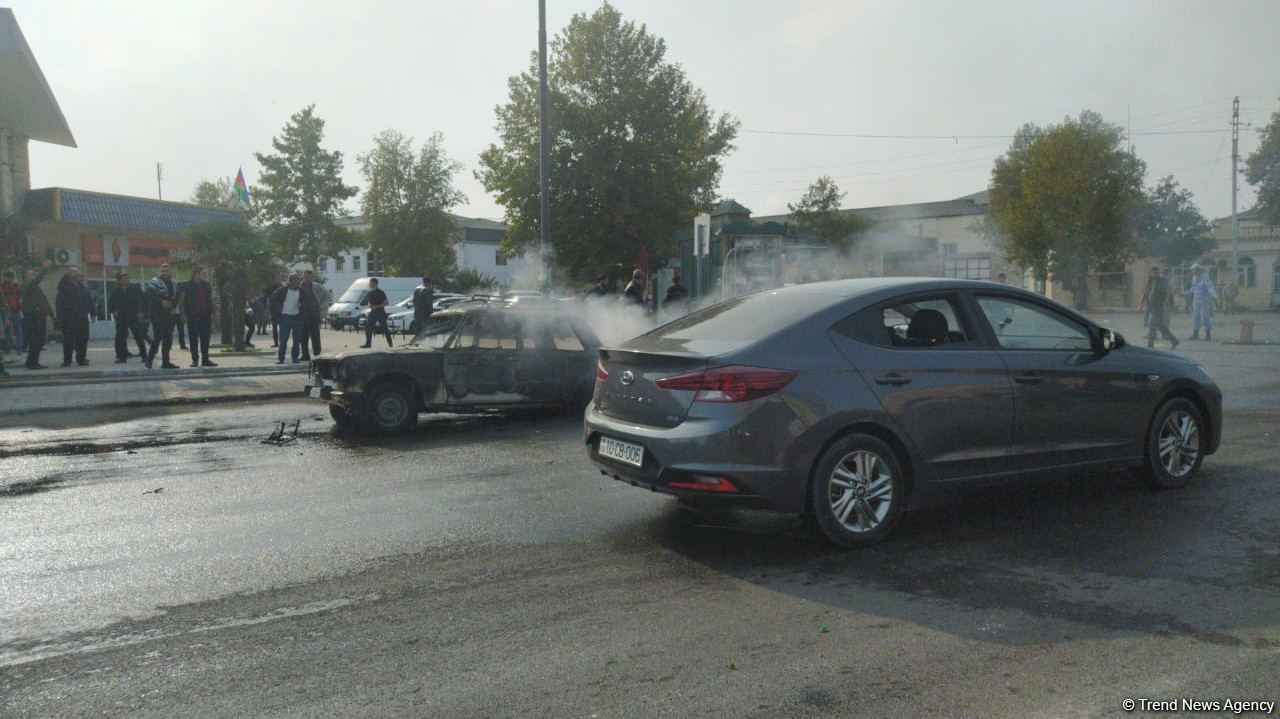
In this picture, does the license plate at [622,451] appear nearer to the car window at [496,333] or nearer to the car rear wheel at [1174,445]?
the car rear wheel at [1174,445]

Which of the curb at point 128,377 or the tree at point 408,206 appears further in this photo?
the tree at point 408,206

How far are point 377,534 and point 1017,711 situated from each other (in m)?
3.97

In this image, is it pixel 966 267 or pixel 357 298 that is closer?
pixel 966 267

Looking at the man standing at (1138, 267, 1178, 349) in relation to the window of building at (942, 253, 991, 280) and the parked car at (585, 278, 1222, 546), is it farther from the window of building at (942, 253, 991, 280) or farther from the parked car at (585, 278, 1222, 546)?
the parked car at (585, 278, 1222, 546)

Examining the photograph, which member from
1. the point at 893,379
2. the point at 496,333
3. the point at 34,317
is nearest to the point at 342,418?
the point at 496,333

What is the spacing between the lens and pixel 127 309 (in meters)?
19.0

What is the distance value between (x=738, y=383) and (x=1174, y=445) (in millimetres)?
3750

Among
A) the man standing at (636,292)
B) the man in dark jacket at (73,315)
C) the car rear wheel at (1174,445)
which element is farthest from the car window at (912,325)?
the man in dark jacket at (73,315)

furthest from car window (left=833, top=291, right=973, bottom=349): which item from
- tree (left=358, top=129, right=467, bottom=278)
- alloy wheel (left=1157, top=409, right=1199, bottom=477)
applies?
tree (left=358, top=129, right=467, bottom=278)

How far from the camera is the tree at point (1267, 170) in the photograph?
5728 cm

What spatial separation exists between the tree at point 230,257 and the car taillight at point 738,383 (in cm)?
2011

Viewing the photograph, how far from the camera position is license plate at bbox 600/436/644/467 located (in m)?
5.75

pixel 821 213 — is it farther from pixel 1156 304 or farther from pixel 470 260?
pixel 470 260

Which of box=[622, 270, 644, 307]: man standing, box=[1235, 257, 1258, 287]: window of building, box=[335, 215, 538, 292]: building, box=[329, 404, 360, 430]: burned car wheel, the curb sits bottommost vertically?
box=[329, 404, 360, 430]: burned car wheel
